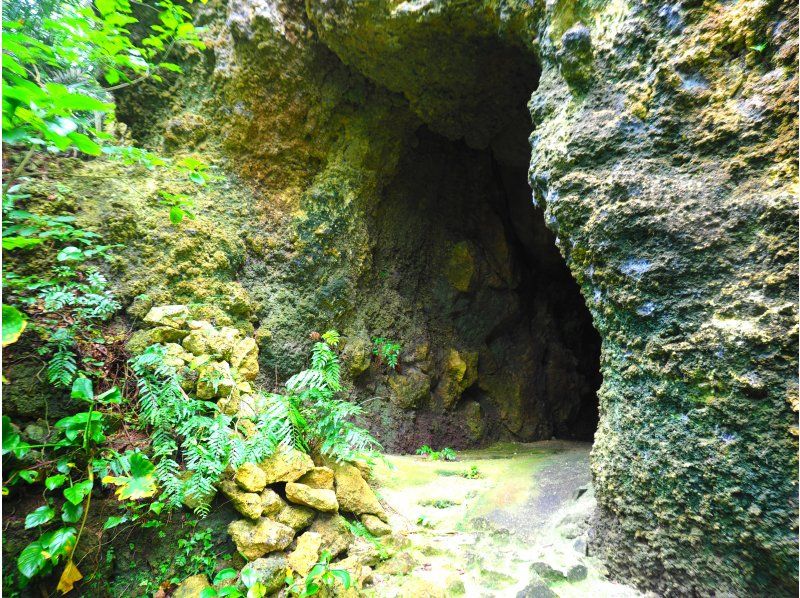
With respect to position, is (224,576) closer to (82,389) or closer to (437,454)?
(82,389)

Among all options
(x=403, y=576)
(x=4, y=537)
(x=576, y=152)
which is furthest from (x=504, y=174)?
(x=4, y=537)

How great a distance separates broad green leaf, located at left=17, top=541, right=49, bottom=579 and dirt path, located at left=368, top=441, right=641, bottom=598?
5.40ft

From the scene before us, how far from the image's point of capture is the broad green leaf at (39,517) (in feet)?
6.64

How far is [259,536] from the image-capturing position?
7.66ft

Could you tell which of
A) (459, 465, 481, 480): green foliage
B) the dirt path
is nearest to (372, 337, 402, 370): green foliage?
the dirt path

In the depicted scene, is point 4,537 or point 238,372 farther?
point 238,372

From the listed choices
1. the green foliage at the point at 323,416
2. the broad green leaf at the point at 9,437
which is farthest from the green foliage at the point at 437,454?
the broad green leaf at the point at 9,437

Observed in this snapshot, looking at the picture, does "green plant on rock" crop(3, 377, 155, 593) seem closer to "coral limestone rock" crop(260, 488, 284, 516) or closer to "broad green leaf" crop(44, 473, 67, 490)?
"broad green leaf" crop(44, 473, 67, 490)

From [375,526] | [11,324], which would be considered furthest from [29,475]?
[375,526]

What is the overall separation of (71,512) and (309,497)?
1197 mm

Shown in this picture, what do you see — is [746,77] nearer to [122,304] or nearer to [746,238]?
[746,238]

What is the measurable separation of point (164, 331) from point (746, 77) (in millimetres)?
3591

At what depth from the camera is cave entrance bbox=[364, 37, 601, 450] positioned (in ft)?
18.0

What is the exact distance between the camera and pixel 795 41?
1.79 meters
